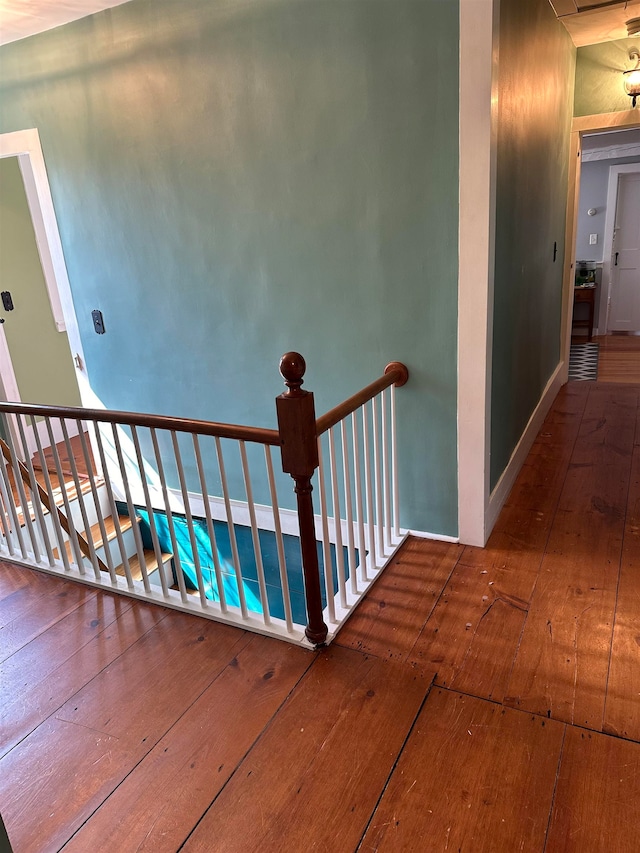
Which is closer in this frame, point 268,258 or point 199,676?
point 199,676

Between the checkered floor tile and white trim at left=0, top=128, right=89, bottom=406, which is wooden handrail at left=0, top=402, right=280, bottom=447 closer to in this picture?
white trim at left=0, top=128, right=89, bottom=406

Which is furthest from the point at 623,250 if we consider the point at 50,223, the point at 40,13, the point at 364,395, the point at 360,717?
the point at 360,717

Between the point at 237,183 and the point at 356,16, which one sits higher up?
the point at 356,16

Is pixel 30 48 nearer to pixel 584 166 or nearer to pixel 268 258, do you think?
pixel 268 258

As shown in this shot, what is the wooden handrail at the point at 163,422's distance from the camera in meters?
1.84

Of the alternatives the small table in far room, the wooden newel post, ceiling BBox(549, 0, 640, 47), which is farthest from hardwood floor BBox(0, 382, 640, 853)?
the small table in far room

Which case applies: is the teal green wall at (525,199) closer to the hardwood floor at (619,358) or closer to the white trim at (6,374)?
the hardwood floor at (619,358)

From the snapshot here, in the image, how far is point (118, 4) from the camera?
8.87ft

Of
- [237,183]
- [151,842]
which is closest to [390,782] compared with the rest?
[151,842]

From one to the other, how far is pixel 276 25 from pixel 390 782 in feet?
8.99

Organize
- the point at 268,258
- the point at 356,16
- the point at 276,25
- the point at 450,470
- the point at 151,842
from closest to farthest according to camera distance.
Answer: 1. the point at 151,842
2. the point at 356,16
3. the point at 276,25
4. the point at 450,470
5. the point at 268,258

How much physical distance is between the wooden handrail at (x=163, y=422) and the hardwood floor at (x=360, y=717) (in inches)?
29.5

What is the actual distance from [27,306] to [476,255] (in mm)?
3582

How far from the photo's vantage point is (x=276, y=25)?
2.37 meters
